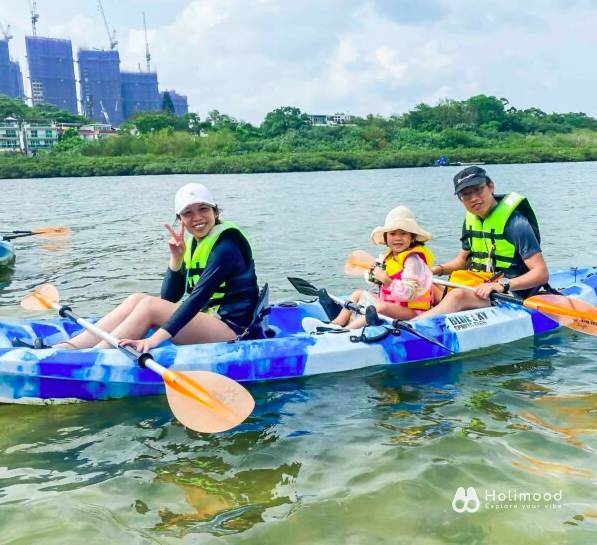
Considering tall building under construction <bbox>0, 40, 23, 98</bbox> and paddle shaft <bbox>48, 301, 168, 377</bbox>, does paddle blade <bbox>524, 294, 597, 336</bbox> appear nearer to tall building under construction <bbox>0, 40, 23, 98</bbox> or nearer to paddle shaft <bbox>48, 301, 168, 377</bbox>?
paddle shaft <bbox>48, 301, 168, 377</bbox>

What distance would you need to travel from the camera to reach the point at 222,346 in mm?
4258

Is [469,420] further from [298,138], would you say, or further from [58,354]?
[298,138]

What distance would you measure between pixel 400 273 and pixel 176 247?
63.7 inches

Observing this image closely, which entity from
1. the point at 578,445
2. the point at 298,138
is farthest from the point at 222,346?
the point at 298,138

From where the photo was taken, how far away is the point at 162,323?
4.24m

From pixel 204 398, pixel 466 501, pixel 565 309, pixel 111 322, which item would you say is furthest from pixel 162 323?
pixel 565 309

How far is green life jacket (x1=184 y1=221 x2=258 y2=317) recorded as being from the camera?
420cm

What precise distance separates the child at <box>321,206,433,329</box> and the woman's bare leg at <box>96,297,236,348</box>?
3.69 feet

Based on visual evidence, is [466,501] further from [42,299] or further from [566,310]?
[42,299]

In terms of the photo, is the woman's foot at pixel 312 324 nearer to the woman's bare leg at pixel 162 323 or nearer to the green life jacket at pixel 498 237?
the woman's bare leg at pixel 162 323

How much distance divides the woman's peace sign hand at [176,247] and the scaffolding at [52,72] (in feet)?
598

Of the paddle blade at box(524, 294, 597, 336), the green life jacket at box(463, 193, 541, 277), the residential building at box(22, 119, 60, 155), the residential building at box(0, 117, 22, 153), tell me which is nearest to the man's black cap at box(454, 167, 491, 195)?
the green life jacket at box(463, 193, 541, 277)

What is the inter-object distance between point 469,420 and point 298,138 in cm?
5191

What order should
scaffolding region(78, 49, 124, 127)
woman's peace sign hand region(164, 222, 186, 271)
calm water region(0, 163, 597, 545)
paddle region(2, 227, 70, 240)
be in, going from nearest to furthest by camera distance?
calm water region(0, 163, 597, 545) → woman's peace sign hand region(164, 222, 186, 271) → paddle region(2, 227, 70, 240) → scaffolding region(78, 49, 124, 127)
